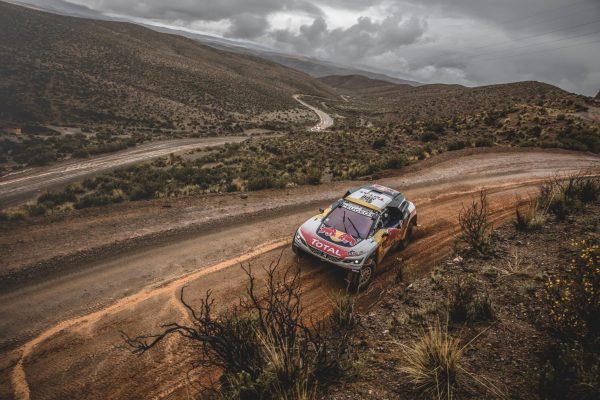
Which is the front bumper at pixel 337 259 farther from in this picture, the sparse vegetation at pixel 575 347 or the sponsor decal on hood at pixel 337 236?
the sparse vegetation at pixel 575 347

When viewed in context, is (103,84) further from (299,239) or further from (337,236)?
(337,236)

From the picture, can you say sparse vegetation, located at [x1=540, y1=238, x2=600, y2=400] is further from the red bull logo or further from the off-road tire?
the red bull logo

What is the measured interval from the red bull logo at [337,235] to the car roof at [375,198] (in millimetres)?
1317

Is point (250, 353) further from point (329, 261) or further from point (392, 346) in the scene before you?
point (329, 261)

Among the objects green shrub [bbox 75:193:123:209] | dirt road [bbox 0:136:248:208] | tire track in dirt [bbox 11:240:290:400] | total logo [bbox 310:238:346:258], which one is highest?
total logo [bbox 310:238:346:258]

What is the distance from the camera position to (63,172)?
2527 cm

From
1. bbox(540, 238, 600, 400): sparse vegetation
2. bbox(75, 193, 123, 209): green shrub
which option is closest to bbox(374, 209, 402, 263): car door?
bbox(540, 238, 600, 400): sparse vegetation

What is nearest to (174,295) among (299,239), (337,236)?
(299,239)

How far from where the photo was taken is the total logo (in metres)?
8.09

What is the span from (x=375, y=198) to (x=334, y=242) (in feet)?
7.77

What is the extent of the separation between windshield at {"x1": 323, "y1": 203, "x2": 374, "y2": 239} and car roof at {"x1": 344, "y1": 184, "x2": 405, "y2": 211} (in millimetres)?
274

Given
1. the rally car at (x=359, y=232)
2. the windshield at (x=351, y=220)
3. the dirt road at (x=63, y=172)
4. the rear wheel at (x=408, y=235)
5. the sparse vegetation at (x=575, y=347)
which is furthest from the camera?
the dirt road at (x=63, y=172)

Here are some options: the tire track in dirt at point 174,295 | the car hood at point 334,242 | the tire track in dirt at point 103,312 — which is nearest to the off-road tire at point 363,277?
the car hood at point 334,242

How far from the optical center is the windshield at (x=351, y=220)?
875 cm
